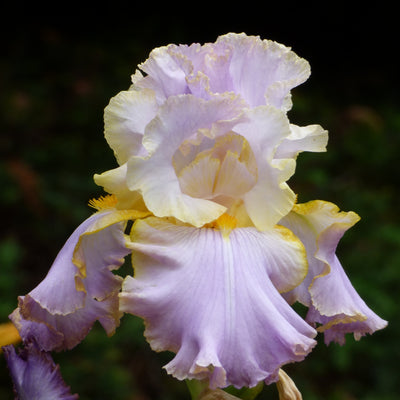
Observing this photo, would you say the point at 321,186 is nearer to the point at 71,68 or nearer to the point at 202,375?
the point at 71,68

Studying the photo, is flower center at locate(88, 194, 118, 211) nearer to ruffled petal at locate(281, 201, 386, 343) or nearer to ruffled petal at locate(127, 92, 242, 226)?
ruffled petal at locate(127, 92, 242, 226)

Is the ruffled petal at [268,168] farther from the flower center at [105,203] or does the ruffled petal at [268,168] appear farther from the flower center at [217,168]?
the flower center at [105,203]

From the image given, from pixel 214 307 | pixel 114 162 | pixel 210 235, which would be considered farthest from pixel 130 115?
pixel 114 162

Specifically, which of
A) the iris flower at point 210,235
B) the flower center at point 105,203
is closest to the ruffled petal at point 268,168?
the iris flower at point 210,235

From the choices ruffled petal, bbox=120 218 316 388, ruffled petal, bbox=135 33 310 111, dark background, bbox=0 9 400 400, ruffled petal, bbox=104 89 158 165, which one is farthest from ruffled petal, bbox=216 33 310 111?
dark background, bbox=0 9 400 400

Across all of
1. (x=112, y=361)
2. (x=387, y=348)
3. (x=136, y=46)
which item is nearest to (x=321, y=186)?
(x=387, y=348)

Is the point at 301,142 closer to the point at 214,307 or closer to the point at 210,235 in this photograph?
the point at 210,235
